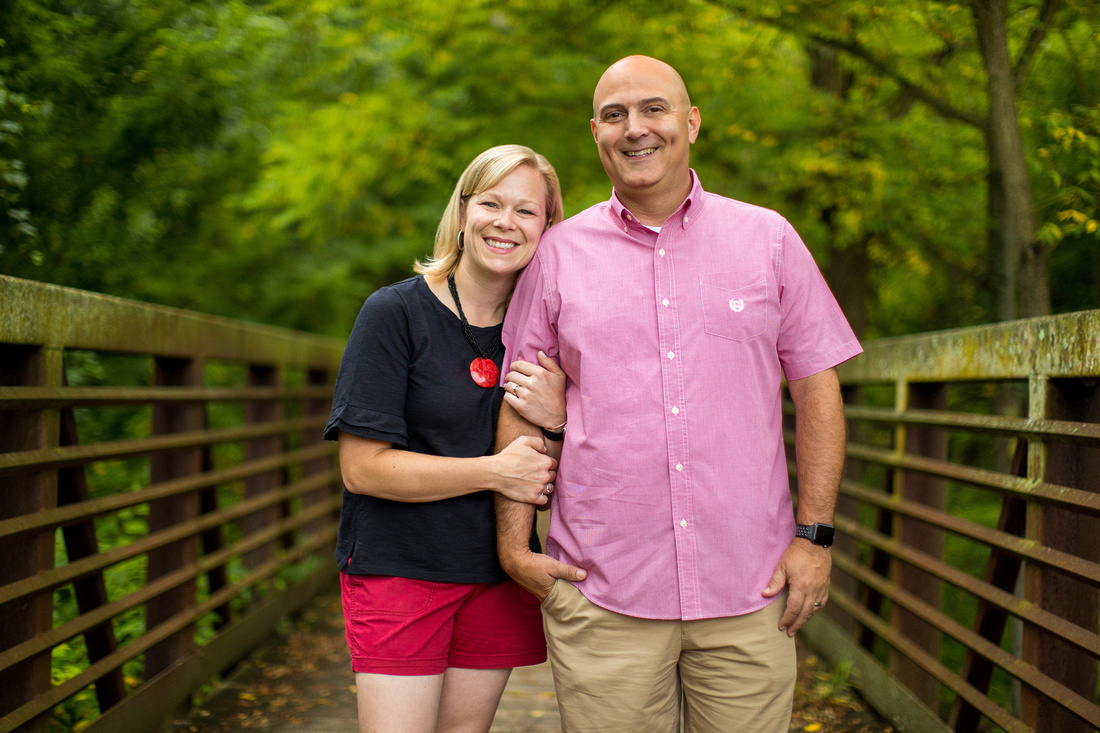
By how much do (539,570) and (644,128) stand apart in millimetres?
1235

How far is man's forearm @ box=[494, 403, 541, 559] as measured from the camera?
2.57 meters

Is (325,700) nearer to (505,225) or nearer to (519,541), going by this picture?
(519,541)

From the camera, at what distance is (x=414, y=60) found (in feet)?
29.2

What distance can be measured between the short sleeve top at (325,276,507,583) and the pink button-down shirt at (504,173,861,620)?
253 mm

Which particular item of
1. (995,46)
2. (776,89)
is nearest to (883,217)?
(776,89)

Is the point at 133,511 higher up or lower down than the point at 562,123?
lower down

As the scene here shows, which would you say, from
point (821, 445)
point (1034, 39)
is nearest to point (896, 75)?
point (1034, 39)

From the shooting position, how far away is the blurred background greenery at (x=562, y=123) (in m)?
4.22

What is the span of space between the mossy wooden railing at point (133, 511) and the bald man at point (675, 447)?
1.52 metres

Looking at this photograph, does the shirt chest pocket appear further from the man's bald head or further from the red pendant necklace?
the red pendant necklace

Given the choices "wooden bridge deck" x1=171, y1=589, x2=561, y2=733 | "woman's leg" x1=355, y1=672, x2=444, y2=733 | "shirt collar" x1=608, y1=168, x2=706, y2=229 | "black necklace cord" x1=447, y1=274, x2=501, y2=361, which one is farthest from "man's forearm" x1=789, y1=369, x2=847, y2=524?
"wooden bridge deck" x1=171, y1=589, x2=561, y2=733

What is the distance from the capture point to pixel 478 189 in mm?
2695

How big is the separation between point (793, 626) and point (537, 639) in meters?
0.76

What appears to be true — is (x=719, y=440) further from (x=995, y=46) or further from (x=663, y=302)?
(x=995, y=46)
